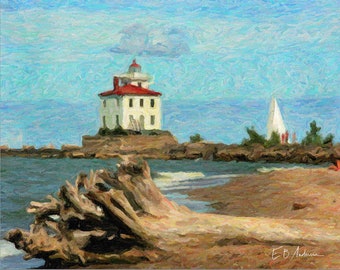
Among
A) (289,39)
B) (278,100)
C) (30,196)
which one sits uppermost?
(289,39)

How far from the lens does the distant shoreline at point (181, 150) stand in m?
33.8

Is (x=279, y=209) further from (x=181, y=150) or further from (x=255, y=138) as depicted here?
(x=181, y=150)

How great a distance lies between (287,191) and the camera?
13750 mm

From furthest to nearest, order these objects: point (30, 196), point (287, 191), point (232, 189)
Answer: point (30, 196)
point (232, 189)
point (287, 191)

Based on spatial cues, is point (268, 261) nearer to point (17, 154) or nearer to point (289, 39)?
point (289, 39)

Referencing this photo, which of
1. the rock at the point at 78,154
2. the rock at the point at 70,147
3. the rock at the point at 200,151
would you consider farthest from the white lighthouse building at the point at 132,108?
the rock at the point at 70,147

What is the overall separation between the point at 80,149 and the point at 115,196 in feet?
100

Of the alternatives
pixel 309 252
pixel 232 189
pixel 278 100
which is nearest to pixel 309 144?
pixel 232 189

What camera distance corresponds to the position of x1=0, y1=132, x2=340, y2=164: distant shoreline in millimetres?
33812

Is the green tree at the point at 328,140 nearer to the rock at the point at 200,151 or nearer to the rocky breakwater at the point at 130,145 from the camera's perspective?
the rock at the point at 200,151

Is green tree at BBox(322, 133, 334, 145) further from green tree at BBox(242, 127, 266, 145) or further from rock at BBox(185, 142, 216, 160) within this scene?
rock at BBox(185, 142, 216, 160)
